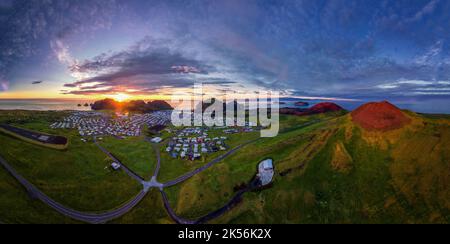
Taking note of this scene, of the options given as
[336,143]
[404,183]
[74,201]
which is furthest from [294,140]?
[74,201]

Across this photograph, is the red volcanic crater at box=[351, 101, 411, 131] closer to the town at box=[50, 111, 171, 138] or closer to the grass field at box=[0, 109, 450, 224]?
the grass field at box=[0, 109, 450, 224]

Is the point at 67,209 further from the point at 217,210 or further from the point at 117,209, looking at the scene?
the point at 217,210

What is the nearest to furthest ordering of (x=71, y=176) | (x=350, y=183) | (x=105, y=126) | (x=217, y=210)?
1. (x=350, y=183)
2. (x=217, y=210)
3. (x=71, y=176)
4. (x=105, y=126)

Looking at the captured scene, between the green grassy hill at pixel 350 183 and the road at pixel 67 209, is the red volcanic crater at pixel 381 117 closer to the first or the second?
the green grassy hill at pixel 350 183

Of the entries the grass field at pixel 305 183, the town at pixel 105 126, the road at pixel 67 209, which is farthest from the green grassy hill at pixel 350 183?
the town at pixel 105 126

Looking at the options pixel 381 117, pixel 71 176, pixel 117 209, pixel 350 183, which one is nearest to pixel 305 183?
pixel 350 183

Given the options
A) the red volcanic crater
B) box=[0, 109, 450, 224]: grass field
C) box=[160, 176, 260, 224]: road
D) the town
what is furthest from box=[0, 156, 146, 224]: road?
the red volcanic crater

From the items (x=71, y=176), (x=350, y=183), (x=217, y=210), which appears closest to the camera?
(x=350, y=183)
